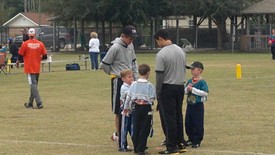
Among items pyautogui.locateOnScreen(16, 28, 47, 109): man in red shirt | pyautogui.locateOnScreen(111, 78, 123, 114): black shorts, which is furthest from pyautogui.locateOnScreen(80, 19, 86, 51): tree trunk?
pyautogui.locateOnScreen(111, 78, 123, 114): black shorts

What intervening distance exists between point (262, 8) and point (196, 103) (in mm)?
45959

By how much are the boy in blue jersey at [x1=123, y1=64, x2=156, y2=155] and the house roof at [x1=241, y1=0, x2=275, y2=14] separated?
149 feet

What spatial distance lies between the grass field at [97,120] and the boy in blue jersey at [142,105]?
1.32ft

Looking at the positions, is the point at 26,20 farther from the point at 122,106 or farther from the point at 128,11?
the point at 122,106

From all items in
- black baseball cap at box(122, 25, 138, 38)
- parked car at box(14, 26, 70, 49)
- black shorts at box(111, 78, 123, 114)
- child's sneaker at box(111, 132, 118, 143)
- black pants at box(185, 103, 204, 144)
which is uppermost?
parked car at box(14, 26, 70, 49)

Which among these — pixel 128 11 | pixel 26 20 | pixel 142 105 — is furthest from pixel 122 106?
pixel 26 20

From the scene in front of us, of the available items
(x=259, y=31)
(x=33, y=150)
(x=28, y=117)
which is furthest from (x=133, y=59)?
(x=259, y=31)

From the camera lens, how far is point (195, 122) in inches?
482

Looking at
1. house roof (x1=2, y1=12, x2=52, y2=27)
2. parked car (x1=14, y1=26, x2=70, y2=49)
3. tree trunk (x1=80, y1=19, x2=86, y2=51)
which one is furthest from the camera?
house roof (x1=2, y1=12, x2=52, y2=27)

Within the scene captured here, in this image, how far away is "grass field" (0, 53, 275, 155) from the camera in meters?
12.3

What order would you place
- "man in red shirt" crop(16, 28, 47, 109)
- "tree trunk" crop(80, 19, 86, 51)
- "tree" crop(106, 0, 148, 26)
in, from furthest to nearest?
"tree trunk" crop(80, 19, 86, 51)
"tree" crop(106, 0, 148, 26)
"man in red shirt" crop(16, 28, 47, 109)

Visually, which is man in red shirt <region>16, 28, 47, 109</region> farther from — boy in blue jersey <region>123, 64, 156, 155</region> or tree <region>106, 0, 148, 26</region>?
tree <region>106, 0, 148, 26</region>

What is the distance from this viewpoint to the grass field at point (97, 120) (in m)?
12.3

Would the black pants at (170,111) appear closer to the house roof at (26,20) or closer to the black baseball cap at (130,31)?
the black baseball cap at (130,31)
